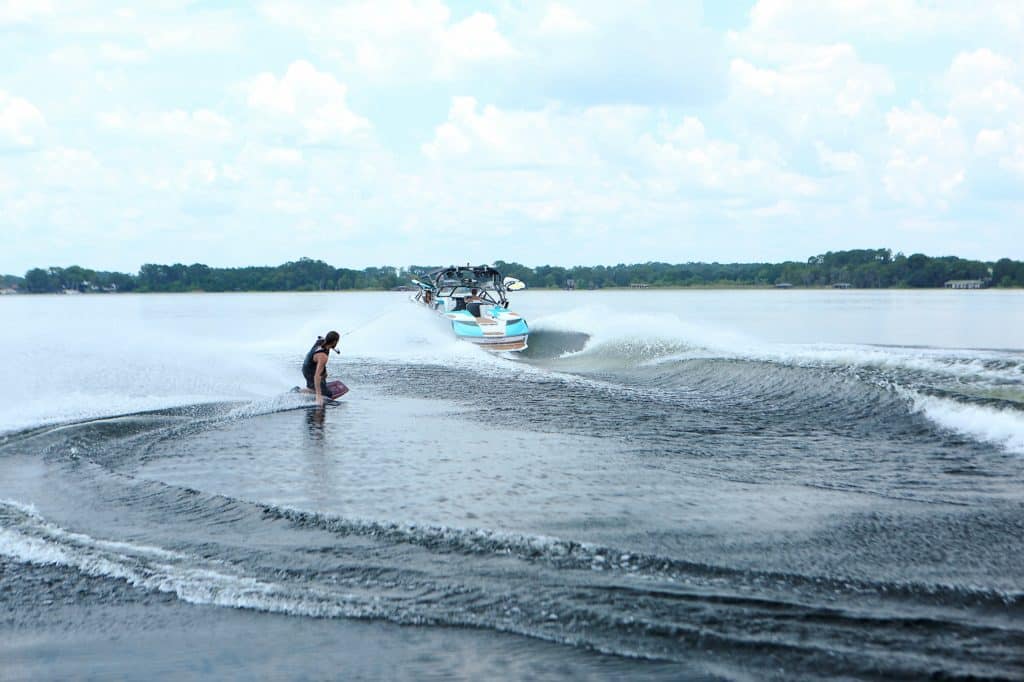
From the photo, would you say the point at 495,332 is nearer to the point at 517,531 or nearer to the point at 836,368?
the point at 836,368

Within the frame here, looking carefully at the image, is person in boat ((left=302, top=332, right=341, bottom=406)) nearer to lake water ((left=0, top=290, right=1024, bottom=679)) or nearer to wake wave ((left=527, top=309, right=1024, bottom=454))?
lake water ((left=0, top=290, right=1024, bottom=679))

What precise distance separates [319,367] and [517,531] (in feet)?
29.5

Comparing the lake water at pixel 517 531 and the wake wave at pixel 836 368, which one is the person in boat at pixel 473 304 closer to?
the wake wave at pixel 836 368

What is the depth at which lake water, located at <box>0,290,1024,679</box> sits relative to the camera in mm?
4824

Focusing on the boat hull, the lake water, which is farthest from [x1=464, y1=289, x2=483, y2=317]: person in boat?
the lake water

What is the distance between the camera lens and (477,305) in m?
30.4

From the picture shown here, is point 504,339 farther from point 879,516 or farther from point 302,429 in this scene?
point 879,516

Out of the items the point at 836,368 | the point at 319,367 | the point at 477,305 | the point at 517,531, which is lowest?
the point at 517,531

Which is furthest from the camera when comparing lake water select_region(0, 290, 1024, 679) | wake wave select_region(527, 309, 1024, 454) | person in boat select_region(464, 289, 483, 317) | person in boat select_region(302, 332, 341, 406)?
person in boat select_region(464, 289, 483, 317)

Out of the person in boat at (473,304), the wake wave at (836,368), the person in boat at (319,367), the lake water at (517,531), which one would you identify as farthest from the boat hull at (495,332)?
the lake water at (517,531)

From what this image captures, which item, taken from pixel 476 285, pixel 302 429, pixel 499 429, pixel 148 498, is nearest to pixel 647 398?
pixel 499 429

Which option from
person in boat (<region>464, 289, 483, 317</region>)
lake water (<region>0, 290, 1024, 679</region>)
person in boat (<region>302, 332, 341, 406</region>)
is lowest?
lake water (<region>0, 290, 1024, 679</region>)

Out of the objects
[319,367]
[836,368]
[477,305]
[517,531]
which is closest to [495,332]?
[477,305]

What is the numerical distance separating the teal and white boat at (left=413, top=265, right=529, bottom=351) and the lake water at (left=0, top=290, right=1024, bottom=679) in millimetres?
12165
